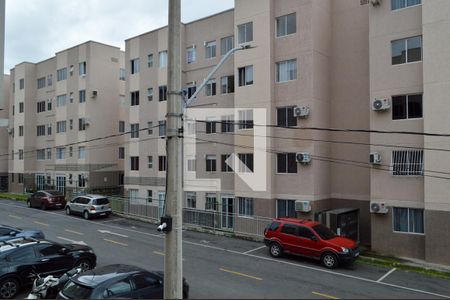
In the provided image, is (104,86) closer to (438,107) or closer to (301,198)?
(301,198)

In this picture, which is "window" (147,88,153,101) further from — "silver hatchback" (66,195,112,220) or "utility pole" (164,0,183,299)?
"utility pole" (164,0,183,299)

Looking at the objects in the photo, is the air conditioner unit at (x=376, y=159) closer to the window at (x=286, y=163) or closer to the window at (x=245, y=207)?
the window at (x=286, y=163)

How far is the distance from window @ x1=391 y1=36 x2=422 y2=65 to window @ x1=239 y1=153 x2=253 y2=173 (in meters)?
9.45

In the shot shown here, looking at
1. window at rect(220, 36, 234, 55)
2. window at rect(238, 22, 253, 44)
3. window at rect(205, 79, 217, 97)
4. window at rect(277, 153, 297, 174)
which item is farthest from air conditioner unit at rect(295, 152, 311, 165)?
window at rect(220, 36, 234, 55)

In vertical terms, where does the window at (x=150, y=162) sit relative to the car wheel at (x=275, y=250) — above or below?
above

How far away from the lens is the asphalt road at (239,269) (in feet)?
45.1

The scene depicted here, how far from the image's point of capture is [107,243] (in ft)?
69.0

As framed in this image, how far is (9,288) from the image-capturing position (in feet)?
41.5

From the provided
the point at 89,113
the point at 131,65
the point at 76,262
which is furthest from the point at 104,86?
the point at 76,262

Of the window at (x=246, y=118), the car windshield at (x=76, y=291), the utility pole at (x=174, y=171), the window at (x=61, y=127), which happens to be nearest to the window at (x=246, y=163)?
the window at (x=246, y=118)

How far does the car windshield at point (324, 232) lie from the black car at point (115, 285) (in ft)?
29.9

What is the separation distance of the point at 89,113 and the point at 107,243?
21964 mm

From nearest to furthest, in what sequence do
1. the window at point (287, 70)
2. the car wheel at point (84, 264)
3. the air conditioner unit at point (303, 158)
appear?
1. the car wheel at point (84, 264)
2. the air conditioner unit at point (303, 158)
3. the window at point (287, 70)

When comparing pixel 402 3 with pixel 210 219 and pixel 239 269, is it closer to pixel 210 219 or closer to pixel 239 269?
pixel 239 269
